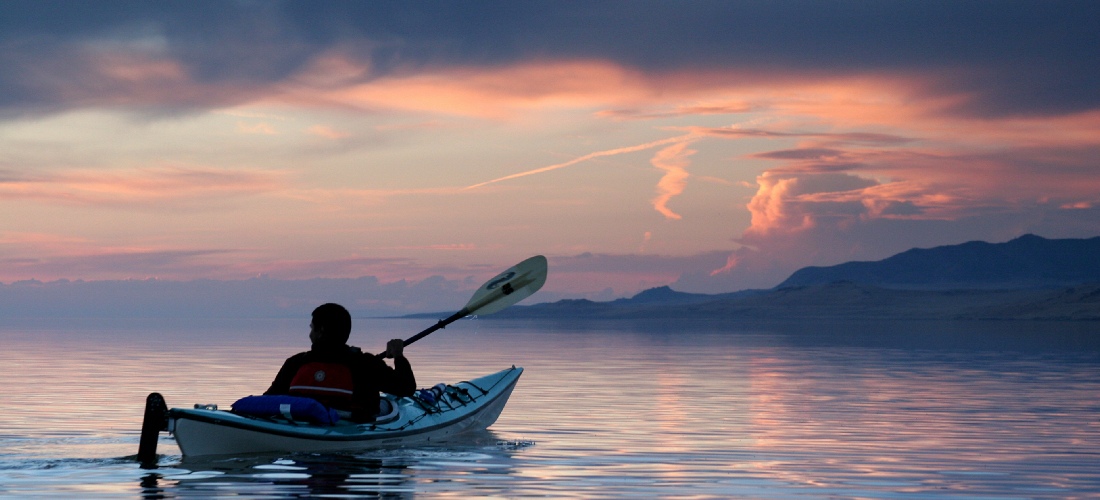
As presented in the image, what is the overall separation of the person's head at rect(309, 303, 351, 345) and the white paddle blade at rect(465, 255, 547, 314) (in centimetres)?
678

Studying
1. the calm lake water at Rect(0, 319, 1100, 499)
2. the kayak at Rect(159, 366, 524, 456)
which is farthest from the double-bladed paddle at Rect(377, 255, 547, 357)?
the kayak at Rect(159, 366, 524, 456)

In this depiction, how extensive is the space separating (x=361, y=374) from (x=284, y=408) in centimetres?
112

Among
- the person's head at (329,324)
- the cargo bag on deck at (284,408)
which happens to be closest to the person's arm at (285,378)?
the cargo bag on deck at (284,408)

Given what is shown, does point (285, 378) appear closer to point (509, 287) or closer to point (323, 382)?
point (323, 382)

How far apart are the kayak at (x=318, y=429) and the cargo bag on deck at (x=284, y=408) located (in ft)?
0.30

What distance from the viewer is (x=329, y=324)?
14859mm

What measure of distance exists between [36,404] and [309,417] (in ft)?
40.6

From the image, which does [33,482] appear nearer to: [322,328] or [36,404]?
[322,328]

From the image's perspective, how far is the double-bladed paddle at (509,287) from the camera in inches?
877

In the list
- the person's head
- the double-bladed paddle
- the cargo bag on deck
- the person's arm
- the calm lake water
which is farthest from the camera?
the double-bladed paddle

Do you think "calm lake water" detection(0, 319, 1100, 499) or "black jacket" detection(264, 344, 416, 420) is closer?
"calm lake water" detection(0, 319, 1100, 499)

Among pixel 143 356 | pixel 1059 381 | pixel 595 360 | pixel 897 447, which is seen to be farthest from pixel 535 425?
pixel 143 356

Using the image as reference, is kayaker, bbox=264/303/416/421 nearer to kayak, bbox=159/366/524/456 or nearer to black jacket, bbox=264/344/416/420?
black jacket, bbox=264/344/416/420

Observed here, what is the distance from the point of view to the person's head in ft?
48.7
